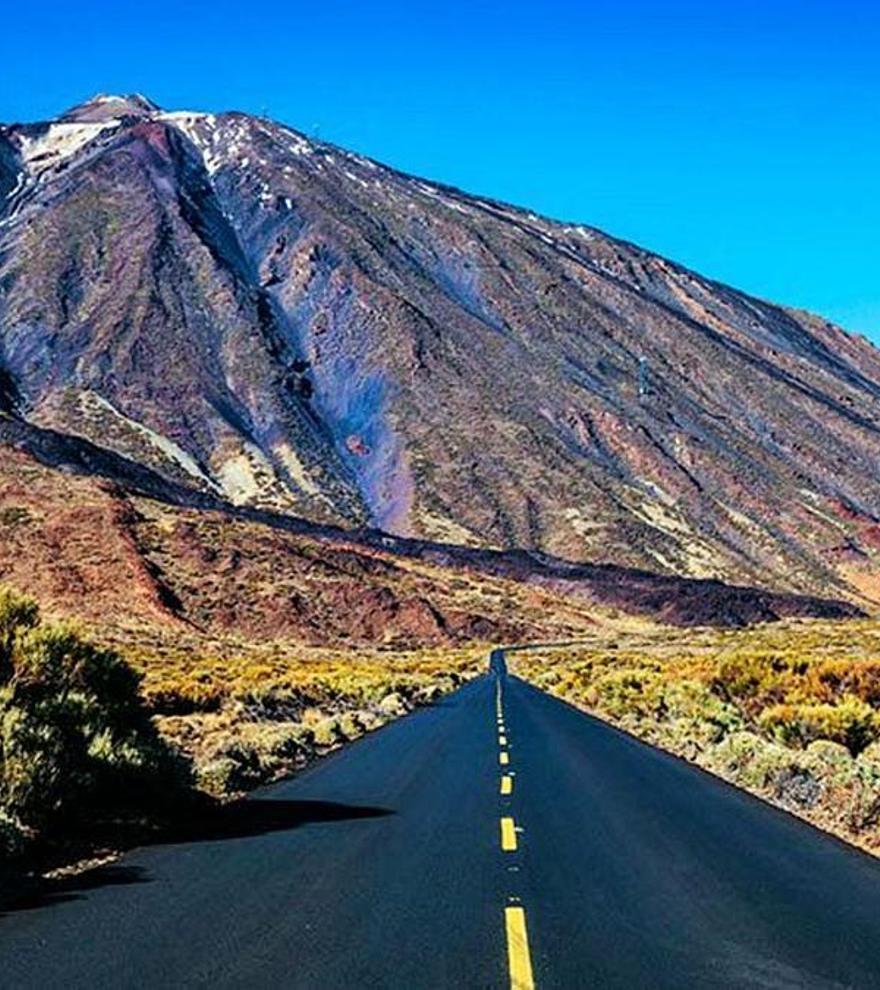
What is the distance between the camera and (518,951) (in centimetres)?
739

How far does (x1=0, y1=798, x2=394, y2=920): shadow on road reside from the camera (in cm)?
900

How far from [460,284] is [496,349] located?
23.4 meters

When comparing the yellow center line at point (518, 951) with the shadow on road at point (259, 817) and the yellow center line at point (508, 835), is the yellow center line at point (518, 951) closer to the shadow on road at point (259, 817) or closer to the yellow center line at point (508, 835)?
the yellow center line at point (508, 835)

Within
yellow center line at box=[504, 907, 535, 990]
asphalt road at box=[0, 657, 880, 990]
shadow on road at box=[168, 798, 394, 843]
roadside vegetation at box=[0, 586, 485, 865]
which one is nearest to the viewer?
yellow center line at box=[504, 907, 535, 990]

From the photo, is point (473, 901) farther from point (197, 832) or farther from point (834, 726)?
point (834, 726)

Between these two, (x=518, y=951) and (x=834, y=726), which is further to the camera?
(x=834, y=726)

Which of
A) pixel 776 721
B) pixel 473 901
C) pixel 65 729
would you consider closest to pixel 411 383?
pixel 776 721

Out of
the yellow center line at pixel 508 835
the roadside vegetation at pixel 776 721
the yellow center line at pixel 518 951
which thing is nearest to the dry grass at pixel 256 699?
the yellow center line at pixel 508 835

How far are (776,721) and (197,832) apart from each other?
38.0 ft

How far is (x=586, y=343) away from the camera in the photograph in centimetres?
16475

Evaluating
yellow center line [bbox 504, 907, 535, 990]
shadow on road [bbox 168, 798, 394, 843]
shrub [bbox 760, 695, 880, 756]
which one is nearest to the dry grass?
shadow on road [bbox 168, 798, 394, 843]

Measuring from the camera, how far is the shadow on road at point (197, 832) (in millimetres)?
9000

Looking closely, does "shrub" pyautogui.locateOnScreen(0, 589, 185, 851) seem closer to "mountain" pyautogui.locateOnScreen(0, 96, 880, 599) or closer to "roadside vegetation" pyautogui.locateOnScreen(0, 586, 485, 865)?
"roadside vegetation" pyautogui.locateOnScreen(0, 586, 485, 865)

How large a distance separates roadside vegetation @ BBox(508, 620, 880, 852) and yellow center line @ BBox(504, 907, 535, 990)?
494 cm
